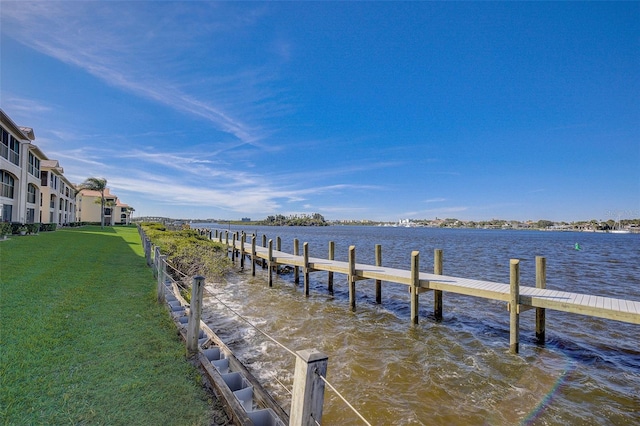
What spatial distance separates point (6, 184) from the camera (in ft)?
78.2

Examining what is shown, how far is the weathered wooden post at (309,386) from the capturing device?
→ 2694mm

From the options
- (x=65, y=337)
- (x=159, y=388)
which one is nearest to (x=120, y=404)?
(x=159, y=388)

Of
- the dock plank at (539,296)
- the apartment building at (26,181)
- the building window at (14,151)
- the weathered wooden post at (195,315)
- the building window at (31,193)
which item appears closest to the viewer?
the weathered wooden post at (195,315)

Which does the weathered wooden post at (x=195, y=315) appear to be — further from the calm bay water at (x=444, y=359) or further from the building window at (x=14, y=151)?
the building window at (x=14, y=151)

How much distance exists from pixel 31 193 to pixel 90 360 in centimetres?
3316

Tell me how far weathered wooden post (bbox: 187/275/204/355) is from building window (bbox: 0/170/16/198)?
26.4 m

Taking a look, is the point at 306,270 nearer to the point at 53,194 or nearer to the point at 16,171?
the point at 16,171

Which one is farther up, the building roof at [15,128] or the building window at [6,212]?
the building roof at [15,128]

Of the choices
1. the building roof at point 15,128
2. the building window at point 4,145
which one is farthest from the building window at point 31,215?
the building window at point 4,145

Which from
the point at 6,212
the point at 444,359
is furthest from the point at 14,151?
the point at 444,359

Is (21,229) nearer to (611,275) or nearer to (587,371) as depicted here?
(587,371)

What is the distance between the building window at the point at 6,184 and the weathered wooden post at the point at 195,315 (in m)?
26.4

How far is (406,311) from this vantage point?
12523 mm

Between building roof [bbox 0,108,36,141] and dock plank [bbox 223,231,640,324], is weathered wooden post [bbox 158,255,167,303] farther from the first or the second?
building roof [bbox 0,108,36,141]
